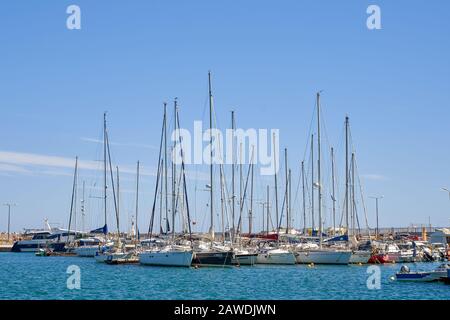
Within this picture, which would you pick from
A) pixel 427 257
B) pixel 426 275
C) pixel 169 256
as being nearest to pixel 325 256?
pixel 169 256

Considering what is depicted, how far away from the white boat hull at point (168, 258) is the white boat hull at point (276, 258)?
11.4 metres

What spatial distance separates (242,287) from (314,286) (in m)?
5.32

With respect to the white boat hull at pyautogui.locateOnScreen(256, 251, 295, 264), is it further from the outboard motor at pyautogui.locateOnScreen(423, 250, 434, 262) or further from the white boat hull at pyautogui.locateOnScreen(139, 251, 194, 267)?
the outboard motor at pyautogui.locateOnScreen(423, 250, 434, 262)

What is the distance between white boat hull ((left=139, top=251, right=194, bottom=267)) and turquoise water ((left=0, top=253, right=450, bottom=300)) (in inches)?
60.5

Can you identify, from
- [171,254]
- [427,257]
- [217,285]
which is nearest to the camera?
[217,285]

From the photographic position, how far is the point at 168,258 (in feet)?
217

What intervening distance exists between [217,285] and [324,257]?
26990mm

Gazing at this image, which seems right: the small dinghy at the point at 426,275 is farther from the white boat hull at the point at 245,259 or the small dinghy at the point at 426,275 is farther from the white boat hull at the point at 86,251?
the white boat hull at the point at 86,251

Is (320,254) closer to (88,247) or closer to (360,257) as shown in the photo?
(360,257)

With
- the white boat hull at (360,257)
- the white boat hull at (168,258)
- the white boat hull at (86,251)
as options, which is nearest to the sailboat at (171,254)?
the white boat hull at (168,258)

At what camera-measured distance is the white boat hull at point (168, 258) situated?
64625 millimetres

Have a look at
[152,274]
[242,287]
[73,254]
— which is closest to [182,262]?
[152,274]
